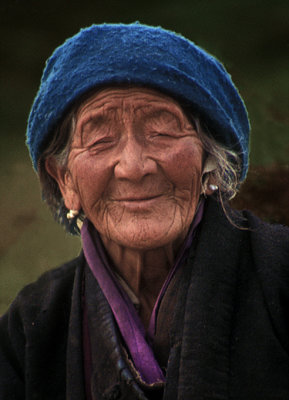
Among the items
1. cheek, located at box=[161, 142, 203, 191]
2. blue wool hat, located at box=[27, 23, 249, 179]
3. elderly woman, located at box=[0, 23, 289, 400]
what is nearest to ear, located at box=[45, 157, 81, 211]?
elderly woman, located at box=[0, 23, 289, 400]

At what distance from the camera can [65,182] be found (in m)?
2.19

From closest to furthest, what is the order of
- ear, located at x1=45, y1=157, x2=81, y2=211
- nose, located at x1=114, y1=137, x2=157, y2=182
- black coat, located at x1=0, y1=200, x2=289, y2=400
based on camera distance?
1. black coat, located at x1=0, y1=200, x2=289, y2=400
2. nose, located at x1=114, y1=137, x2=157, y2=182
3. ear, located at x1=45, y1=157, x2=81, y2=211

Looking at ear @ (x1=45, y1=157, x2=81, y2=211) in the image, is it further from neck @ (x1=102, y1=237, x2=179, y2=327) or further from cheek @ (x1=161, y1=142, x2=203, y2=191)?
cheek @ (x1=161, y1=142, x2=203, y2=191)

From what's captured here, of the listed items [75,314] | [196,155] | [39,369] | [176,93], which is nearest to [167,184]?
[196,155]

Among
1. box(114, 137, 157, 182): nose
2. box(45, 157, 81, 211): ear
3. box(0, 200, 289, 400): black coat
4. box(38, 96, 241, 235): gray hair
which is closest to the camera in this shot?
box(0, 200, 289, 400): black coat

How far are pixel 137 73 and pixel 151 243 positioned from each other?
0.67 meters

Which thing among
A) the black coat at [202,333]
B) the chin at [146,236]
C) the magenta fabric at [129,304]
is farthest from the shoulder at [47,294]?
the chin at [146,236]

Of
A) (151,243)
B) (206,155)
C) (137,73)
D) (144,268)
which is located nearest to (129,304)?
(144,268)

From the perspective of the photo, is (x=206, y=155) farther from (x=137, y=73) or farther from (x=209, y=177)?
(x=137, y=73)

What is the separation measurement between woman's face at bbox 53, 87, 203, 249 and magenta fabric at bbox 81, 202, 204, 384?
0.16 metres

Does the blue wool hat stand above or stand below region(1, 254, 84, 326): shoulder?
above

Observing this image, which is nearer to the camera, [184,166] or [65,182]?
[184,166]

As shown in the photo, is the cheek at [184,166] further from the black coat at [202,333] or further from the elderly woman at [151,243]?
the black coat at [202,333]

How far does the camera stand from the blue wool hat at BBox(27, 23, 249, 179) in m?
1.89
